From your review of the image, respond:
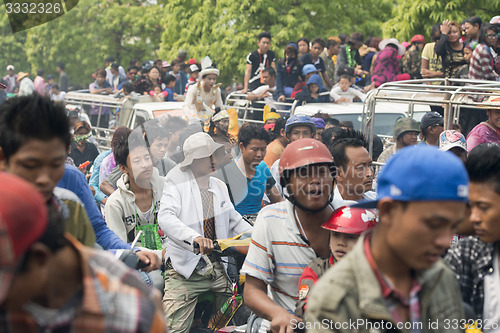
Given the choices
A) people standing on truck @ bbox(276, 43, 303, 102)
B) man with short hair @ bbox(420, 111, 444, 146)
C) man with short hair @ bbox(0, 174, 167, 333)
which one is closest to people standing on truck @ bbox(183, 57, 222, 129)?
people standing on truck @ bbox(276, 43, 303, 102)

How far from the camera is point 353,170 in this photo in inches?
192

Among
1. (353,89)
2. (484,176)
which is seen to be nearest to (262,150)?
(484,176)

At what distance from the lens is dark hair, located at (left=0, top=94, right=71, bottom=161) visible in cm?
286

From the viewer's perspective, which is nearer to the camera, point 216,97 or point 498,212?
point 498,212

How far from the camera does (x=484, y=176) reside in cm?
307

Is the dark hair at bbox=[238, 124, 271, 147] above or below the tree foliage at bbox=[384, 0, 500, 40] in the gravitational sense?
below

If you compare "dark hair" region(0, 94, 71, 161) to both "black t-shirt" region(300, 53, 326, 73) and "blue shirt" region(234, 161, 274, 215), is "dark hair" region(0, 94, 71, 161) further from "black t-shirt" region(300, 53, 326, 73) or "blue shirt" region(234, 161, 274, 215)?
"black t-shirt" region(300, 53, 326, 73)

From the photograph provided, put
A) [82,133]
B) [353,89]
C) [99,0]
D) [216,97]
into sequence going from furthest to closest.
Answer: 1. [99,0]
2. [216,97]
3. [353,89]
4. [82,133]

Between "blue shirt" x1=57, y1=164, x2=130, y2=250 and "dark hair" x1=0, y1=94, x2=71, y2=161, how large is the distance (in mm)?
756

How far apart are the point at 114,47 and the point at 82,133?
750 inches

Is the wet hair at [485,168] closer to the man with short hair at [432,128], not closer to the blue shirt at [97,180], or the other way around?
the man with short hair at [432,128]

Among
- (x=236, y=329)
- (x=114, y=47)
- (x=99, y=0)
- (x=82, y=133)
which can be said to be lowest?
(x=236, y=329)

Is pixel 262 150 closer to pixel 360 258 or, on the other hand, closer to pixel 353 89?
pixel 360 258

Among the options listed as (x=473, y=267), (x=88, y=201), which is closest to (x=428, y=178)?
(x=473, y=267)
